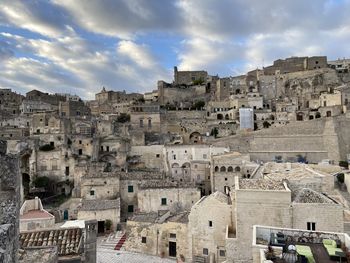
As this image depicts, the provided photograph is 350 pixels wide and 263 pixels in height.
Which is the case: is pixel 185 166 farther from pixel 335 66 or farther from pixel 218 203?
pixel 335 66

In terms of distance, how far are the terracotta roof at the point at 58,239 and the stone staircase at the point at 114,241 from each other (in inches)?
405

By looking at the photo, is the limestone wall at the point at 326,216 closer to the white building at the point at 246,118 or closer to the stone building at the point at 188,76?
the white building at the point at 246,118

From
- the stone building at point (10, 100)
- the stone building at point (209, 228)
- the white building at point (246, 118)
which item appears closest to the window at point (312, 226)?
the stone building at point (209, 228)

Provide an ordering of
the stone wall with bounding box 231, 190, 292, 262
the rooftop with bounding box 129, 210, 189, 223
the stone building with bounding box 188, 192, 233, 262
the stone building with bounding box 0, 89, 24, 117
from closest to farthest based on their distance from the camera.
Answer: the stone wall with bounding box 231, 190, 292, 262, the stone building with bounding box 188, 192, 233, 262, the rooftop with bounding box 129, 210, 189, 223, the stone building with bounding box 0, 89, 24, 117

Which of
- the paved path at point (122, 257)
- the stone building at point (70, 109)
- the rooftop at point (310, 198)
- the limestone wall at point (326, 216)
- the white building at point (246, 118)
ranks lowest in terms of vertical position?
the paved path at point (122, 257)

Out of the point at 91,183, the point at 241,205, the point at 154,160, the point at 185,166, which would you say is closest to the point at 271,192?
the point at 241,205

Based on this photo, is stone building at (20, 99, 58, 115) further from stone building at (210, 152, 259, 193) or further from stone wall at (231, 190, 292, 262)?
stone wall at (231, 190, 292, 262)

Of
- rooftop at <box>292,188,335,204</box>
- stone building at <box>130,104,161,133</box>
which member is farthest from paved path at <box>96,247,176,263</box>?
stone building at <box>130,104,161,133</box>

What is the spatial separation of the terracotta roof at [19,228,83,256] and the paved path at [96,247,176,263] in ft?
27.9

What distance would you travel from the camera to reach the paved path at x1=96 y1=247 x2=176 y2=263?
55.8 feet

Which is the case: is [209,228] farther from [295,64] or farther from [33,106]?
[295,64]

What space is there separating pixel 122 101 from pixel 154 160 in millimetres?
31685

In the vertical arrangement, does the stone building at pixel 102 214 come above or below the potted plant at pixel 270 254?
below

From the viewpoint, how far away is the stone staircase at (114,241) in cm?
1877
